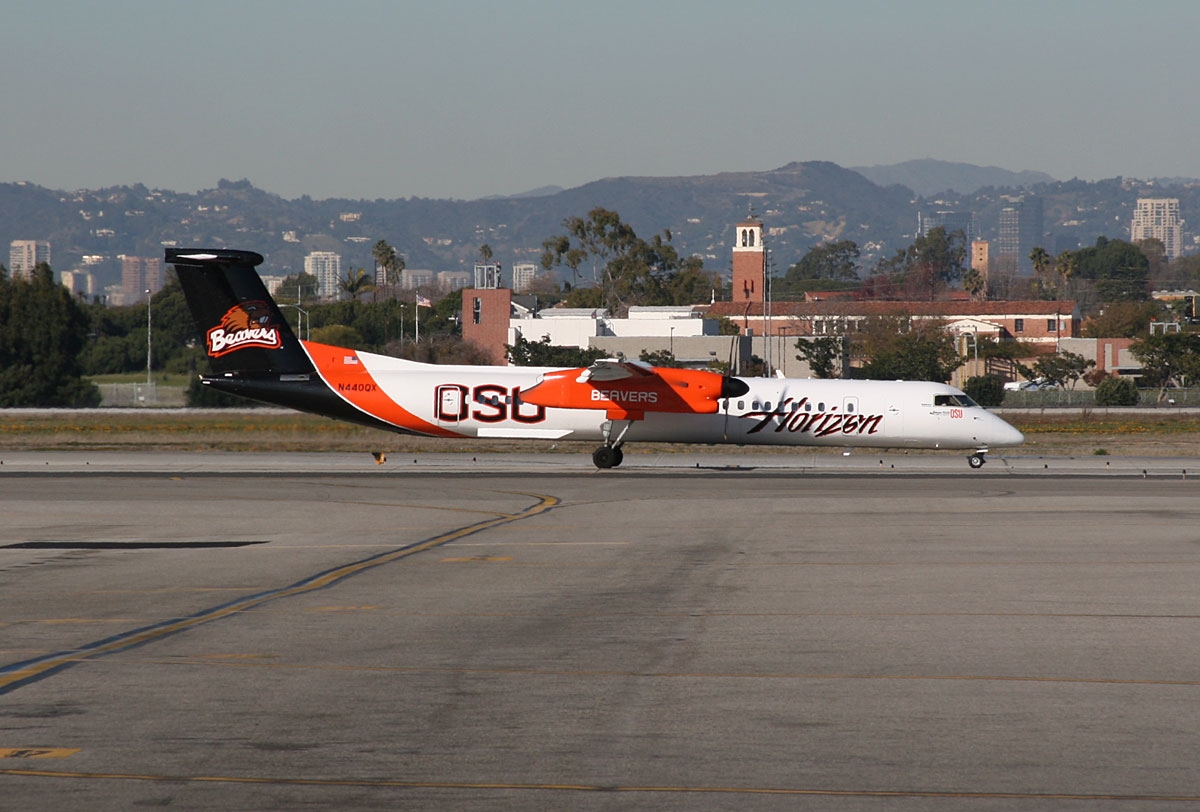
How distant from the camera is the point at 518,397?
1364 inches

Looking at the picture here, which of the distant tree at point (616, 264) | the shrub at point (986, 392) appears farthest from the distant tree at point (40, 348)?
the distant tree at point (616, 264)

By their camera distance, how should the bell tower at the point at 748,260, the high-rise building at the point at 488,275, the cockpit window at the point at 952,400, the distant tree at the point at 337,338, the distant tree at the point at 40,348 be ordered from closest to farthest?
the cockpit window at the point at 952,400
the distant tree at the point at 40,348
the distant tree at the point at 337,338
the high-rise building at the point at 488,275
the bell tower at the point at 748,260

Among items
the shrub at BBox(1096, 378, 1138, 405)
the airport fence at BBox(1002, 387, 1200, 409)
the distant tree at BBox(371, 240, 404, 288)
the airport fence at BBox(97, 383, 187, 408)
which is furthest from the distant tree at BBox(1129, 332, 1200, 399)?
the distant tree at BBox(371, 240, 404, 288)

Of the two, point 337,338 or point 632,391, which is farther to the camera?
point 337,338

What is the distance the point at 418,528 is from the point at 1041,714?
13.9 m

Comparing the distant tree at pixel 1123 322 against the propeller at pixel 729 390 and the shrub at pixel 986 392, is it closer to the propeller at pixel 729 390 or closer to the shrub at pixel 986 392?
the shrub at pixel 986 392

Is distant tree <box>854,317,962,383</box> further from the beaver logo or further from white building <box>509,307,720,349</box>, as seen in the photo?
the beaver logo

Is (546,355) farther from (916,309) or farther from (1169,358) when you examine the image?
(916,309)

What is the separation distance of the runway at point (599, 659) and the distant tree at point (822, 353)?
60012 millimetres

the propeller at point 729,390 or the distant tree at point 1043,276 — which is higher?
the distant tree at point 1043,276

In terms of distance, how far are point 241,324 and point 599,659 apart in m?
26.1

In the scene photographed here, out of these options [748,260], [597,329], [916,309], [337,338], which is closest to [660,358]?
[597,329]

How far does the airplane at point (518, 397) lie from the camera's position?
113 ft

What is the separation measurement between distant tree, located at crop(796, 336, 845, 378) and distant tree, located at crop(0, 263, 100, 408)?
144ft
